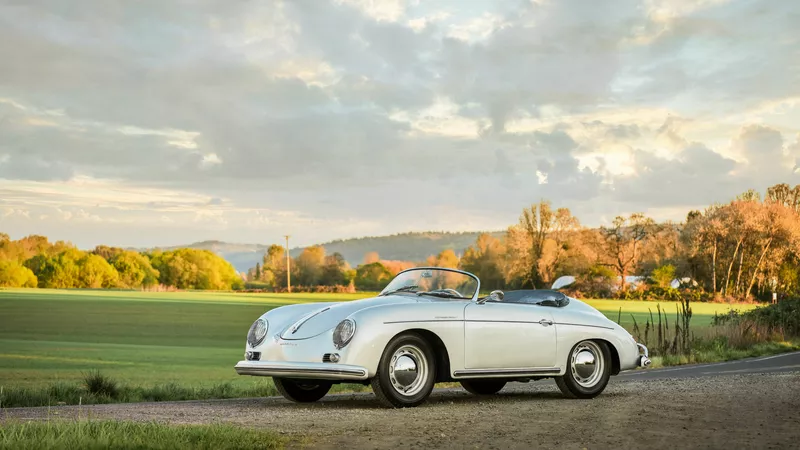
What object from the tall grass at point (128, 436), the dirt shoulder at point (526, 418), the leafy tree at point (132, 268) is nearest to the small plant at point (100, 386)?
the dirt shoulder at point (526, 418)

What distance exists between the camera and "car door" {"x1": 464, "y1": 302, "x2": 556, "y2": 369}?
11.5m

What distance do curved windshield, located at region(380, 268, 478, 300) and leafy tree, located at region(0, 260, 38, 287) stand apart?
94.4 meters

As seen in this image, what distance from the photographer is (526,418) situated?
9922 millimetres

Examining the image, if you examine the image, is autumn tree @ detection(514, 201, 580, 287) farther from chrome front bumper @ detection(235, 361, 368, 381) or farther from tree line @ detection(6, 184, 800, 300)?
chrome front bumper @ detection(235, 361, 368, 381)

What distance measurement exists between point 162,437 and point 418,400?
3845 millimetres

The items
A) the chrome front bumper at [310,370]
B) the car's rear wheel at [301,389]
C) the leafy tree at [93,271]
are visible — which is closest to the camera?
the chrome front bumper at [310,370]

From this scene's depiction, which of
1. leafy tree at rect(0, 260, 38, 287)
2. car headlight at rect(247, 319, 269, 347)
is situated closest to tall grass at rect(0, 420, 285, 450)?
car headlight at rect(247, 319, 269, 347)

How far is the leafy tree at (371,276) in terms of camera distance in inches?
3509

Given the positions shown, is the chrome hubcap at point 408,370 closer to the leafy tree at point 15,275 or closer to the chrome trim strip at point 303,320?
the chrome trim strip at point 303,320

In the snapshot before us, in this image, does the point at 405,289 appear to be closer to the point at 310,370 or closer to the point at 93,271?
the point at 310,370

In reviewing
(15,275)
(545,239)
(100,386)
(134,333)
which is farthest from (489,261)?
(100,386)

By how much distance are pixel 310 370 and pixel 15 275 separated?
98.0 meters

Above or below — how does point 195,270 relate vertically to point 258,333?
above

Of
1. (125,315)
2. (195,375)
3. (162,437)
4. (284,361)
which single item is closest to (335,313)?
(284,361)
